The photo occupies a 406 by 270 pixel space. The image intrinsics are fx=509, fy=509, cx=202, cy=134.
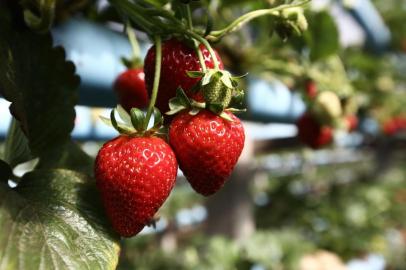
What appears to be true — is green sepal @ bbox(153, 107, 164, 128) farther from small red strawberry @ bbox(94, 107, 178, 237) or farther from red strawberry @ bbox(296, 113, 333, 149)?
red strawberry @ bbox(296, 113, 333, 149)

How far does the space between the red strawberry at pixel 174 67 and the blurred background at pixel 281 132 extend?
146 millimetres

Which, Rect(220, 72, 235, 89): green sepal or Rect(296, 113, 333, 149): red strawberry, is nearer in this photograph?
Rect(220, 72, 235, 89): green sepal

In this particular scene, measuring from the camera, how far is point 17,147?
428 mm

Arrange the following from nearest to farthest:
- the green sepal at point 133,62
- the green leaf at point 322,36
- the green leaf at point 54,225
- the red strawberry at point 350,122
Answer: the green leaf at point 54,225, the green sepal at point 133,62, the green leaf at point 322,36, the red strawberry at point 350,122

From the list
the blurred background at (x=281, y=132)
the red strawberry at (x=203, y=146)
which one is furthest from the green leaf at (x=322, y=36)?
the red strawberry at (x=203, y=146)

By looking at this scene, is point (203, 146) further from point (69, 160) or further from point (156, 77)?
point (69, 160)

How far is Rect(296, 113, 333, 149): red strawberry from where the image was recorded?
856mm

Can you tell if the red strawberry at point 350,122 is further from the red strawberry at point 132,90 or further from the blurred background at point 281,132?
the red strawberry at point 132,90

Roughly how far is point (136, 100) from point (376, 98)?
1488 mm

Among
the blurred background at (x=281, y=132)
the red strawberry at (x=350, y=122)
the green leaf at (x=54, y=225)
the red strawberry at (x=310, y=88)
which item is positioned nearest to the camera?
the green leaf at (x=54, y=225)

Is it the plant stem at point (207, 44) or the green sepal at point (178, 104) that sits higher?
the plant stem at point (207, 44)

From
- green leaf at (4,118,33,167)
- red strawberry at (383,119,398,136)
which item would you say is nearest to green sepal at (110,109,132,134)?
green leaf at (4,118,33,167)

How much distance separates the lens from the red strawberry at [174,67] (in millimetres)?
376

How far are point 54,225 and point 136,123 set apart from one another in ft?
0.29
